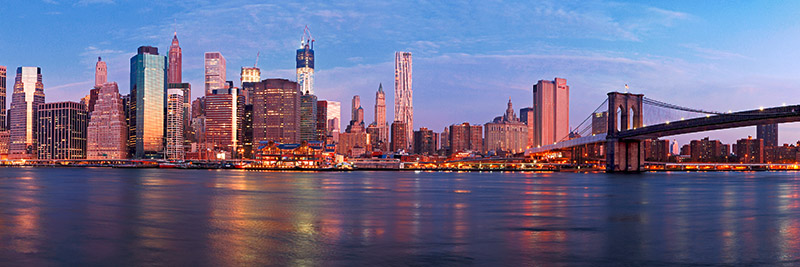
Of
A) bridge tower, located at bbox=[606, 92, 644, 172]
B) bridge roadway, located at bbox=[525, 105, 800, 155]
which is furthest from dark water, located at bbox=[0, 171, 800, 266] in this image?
bridge tower, located at bbox=[606, 92, 644, 172]

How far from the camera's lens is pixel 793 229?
87.5ft

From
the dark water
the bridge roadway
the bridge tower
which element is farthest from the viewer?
the bridge tower

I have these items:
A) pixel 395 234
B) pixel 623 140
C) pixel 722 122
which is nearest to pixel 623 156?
pixel 623 140

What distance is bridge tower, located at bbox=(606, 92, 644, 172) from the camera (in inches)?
4321

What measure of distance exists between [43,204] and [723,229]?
128 ft

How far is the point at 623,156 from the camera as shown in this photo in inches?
4363

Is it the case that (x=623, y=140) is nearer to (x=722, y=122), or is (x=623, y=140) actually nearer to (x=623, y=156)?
(x=623, y=156)

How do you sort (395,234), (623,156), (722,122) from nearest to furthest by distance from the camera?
(395,234) → (722,122) → (623,156)

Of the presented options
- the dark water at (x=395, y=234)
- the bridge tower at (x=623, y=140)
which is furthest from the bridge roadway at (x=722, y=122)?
the dark water at (x=395, y=234)

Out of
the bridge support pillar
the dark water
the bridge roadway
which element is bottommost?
the dark water

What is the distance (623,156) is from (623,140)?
2798 millimetres

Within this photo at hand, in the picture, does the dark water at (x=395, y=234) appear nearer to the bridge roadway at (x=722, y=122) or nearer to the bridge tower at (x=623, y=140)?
the bridge roadway at (x=722, y=122)

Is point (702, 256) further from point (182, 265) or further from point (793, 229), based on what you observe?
point (182, 265)

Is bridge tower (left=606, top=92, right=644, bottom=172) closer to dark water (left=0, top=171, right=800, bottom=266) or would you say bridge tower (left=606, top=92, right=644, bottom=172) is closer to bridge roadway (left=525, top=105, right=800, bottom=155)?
bridge roadway (left=525, top=105, right=800, bottom=155)
